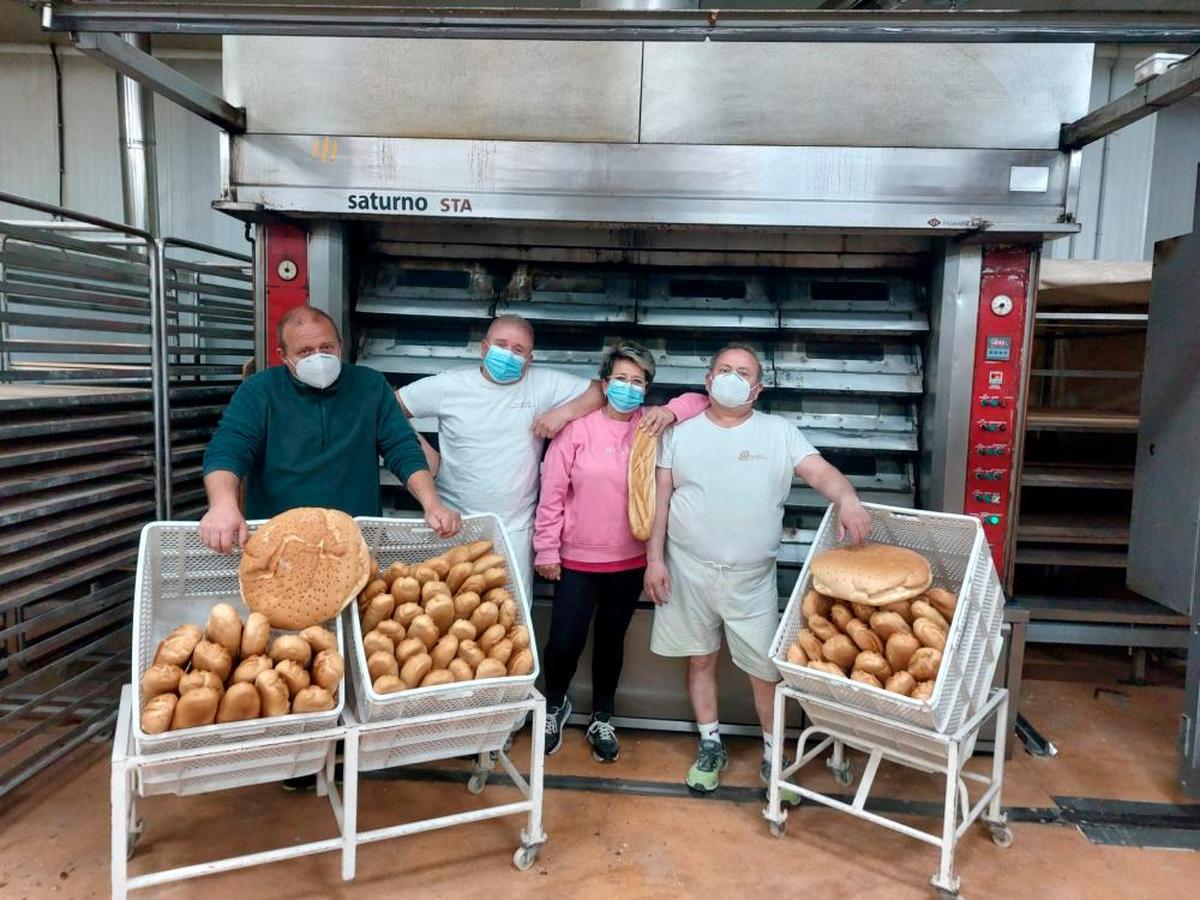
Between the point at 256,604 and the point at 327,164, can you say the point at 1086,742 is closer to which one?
the point at 256,604

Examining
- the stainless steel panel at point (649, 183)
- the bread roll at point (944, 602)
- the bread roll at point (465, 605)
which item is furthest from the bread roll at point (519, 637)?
the stainless steel panel at point (649, 183)

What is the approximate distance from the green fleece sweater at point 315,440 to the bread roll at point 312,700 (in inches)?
25.8

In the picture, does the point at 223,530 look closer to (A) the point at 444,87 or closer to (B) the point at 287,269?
(B) the point at 287,269

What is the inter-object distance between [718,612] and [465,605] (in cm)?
78

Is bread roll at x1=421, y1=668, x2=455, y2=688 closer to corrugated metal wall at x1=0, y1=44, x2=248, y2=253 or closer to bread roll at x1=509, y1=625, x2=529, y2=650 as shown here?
bread roll at x1=509, y1=625, x2=529, y2=650

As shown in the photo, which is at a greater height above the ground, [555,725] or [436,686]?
[436,686]

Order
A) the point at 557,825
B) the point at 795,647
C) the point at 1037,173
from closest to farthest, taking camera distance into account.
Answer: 1. the point at 795,647
2. the point at 557,825
3. the point at 1037,173

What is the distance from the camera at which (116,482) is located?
262 centimetres

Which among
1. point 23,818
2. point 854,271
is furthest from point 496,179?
point 23,818

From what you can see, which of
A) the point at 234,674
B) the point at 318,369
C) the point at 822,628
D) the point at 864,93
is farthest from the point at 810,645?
the point at 864,93

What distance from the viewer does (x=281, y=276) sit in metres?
2.54

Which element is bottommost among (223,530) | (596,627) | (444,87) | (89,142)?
(596,627)

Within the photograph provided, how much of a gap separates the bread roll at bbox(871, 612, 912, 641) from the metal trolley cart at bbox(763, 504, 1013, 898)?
113 mm

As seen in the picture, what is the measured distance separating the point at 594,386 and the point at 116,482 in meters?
1.65
